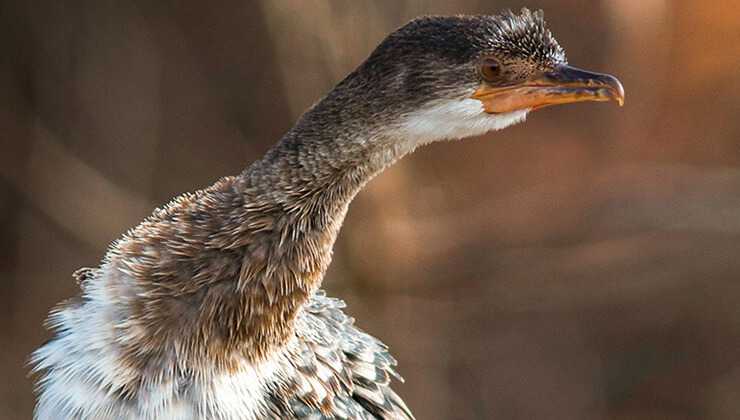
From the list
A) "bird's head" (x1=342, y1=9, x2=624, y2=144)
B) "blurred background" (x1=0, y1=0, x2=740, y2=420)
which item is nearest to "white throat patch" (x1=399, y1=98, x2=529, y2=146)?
"bird's head" (x1=342, y1=9, x2=624, y2=144)

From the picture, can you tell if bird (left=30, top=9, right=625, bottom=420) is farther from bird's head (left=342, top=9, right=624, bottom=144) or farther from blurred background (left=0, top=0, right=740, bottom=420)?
blurred background (left=0, top=0, right=740, bottom=420)

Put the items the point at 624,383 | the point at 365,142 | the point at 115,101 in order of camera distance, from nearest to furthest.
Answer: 1. the point at 365,142
2. the point at 115,101
3. the point at 624,383

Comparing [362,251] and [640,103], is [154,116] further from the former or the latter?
[640,103]

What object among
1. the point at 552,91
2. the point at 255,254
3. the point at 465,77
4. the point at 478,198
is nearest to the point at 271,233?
the point at 255,254

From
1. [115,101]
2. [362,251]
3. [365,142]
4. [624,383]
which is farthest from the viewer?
[624,383]

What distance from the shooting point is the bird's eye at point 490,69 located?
2.98 metres

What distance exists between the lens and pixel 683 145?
26.4 feet

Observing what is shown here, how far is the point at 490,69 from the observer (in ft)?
9.80

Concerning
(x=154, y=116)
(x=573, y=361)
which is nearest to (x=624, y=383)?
(x=573, y=361)

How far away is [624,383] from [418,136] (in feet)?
19.0

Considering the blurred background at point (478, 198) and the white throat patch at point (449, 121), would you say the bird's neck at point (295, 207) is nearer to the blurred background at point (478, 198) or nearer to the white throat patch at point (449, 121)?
the white throat patch at point (449, 121)

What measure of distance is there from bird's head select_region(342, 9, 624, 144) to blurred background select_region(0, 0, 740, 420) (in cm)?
395

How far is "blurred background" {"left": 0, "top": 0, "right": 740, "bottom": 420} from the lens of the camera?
24.3 ft

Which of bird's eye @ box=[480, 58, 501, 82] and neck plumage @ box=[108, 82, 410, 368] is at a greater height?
→ bird's eye @ box=[480, 58, 501, 82]
